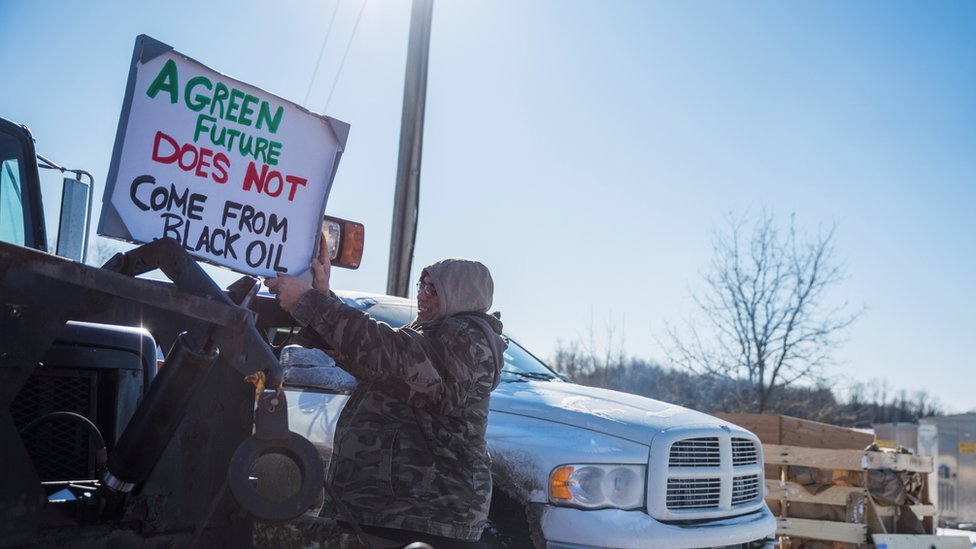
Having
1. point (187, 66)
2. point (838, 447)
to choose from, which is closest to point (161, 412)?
point (187, 66)

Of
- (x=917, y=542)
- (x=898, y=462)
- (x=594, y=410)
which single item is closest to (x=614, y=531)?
(x=594, y=410)

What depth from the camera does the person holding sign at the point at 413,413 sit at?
9.39ft

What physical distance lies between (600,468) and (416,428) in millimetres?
1478

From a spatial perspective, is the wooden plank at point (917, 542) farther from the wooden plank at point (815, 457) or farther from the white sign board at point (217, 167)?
the white sign board at point (217, 167)

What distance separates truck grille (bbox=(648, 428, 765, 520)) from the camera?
443 cm

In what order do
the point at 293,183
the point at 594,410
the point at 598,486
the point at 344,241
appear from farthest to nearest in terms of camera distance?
the point at 594,410 < the point at 598,486 < the point at 344,241 < the point at 293,183

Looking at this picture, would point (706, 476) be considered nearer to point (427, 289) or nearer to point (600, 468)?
point (600, 468)

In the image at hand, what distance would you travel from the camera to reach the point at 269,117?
10.1 feet

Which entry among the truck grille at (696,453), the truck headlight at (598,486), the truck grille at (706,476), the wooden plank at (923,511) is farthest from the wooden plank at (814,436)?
the truck headlight at (598,486)

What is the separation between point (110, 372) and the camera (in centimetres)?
287

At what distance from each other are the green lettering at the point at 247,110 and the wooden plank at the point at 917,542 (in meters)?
7.74

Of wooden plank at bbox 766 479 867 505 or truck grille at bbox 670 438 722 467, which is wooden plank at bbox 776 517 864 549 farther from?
truck grille at bbox 670 438 722 467

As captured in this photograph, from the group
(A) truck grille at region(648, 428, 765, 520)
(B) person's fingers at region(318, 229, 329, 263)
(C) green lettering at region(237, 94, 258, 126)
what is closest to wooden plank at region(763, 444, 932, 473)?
(A) truck grille at region(648, 428, 765, 520)

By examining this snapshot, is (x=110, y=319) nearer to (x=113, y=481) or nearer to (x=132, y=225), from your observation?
(x=132, y=225)
